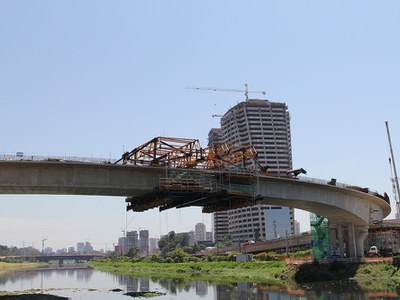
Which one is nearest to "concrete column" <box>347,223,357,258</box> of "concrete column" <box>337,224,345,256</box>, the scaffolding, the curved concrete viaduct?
"concrete column" <box>337,224,345,256</box>

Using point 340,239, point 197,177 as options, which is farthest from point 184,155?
point 340,239

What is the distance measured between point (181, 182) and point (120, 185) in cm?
599

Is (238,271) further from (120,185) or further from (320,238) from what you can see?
(120,185)

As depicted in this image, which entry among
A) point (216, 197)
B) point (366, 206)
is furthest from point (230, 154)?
point (366, 206)

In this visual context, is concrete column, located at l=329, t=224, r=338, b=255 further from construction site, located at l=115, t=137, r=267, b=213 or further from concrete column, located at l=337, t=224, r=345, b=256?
construction site, located at l=115, t=137, r=267, b=213

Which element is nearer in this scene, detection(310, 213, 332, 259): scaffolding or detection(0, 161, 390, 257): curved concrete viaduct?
detection(0, 161, 390, 257): curved concrete viaduct

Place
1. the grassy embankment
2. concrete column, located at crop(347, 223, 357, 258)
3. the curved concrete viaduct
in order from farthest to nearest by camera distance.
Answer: concrete column, located at crop(347, 223, 357, 258), the grassy embankment, the curved concrete viaduct

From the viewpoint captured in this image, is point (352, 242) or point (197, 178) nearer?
point (197, 178)

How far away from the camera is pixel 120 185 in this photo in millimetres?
44719

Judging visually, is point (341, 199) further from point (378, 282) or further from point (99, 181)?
point (99, 181)

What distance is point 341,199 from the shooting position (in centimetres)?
6353

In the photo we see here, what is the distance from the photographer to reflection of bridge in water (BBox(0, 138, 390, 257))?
41781 mm

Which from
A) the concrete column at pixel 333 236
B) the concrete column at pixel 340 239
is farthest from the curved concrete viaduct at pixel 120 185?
the concrete column at pixel 333 236

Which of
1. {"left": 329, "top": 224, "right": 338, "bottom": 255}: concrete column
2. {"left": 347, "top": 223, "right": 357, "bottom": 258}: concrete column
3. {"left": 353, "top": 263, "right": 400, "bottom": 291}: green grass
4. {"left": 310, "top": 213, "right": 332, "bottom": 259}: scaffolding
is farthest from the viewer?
{"left": 310, "top": 213, "right": 332, "bottom": 259}: scaffolding
